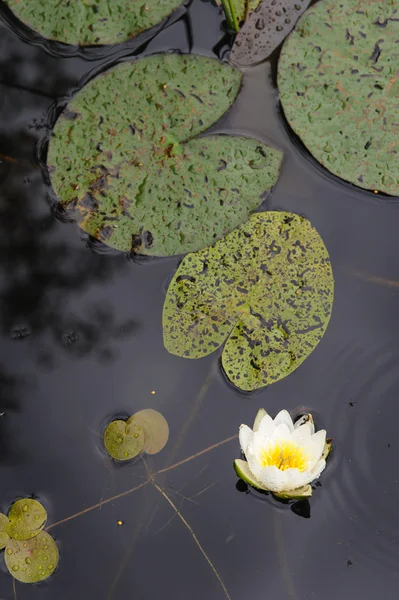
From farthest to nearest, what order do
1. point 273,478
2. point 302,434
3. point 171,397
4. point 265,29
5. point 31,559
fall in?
point 265,29
point 171,397
point 31,559
point 302,434
point 273,478

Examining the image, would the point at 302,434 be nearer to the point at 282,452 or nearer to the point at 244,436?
the point at 282,452

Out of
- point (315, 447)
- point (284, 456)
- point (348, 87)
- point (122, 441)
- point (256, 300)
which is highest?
point (348, 87)

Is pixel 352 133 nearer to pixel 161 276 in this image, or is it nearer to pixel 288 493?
pixel 161 276

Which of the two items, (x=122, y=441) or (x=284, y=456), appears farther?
(x=122, y=441)

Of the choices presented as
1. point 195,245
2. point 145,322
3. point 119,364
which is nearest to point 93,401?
point 119,364

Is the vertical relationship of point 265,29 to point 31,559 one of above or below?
above

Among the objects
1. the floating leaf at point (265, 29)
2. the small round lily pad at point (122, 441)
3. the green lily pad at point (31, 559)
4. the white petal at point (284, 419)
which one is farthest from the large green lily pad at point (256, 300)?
the green lily pad at point (31, 559)

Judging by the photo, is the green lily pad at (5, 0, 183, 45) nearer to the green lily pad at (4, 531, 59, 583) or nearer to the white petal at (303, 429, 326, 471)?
the white petal at (303, 429, 326, 471)

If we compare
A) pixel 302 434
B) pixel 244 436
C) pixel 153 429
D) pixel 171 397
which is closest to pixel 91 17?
pixel 171 397

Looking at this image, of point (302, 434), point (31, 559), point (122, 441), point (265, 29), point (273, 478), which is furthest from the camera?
point (265, 29)
